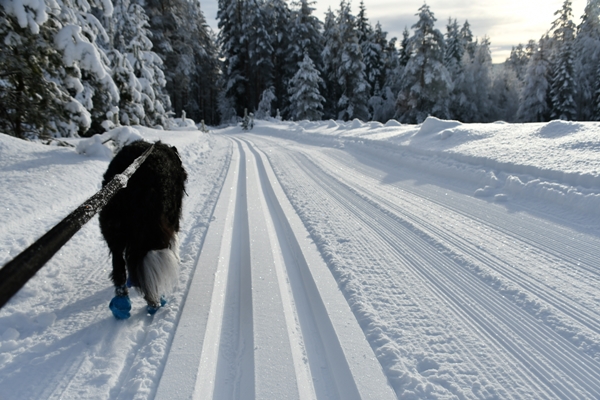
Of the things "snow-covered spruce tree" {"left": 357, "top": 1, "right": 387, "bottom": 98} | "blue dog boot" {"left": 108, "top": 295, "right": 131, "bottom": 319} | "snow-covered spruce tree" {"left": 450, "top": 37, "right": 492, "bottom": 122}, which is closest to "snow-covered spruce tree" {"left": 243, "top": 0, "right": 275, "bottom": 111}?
"snow-covered spruce tree" {"left": 357, "top": 1, "right": 387, "bottom": 98}

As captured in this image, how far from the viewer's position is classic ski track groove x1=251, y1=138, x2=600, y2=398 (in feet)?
6.29

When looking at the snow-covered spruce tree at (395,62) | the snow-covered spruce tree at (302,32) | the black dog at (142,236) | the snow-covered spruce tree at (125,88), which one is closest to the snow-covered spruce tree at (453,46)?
the snow-covered spruce tree at (395,62)

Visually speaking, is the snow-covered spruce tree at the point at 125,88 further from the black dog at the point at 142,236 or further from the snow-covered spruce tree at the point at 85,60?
the black dog at the point at 142,236

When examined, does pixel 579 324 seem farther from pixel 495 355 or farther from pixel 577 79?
pixel 577 79

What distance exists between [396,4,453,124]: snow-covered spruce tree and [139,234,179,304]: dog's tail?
32.4 meters

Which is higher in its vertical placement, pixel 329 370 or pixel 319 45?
pixel 319 45

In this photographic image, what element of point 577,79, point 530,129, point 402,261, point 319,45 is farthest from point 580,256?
point 319,45

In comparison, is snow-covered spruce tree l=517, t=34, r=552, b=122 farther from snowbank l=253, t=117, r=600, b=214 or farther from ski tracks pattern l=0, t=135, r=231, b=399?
ski tracks pattern l=0, t=135, r=231, b=399

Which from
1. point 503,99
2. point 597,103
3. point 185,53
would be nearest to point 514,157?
point 597,103

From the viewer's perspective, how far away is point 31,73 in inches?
234

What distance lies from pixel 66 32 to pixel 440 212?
7377 millimetres

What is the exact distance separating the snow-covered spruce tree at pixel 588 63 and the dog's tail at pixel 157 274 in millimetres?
40656

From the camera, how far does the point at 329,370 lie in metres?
2.07

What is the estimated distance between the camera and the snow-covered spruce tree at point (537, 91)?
32.4 metres
